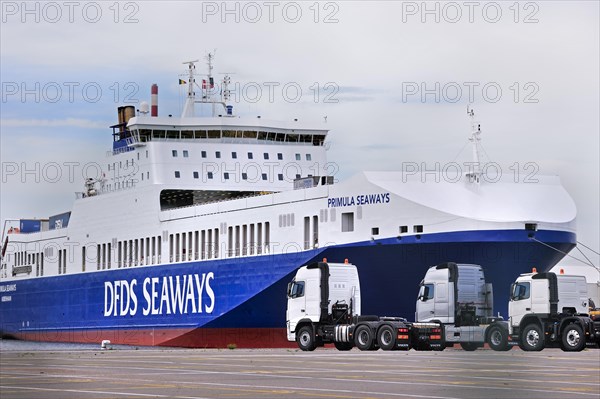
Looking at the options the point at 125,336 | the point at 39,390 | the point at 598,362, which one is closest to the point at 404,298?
the point at 598,362

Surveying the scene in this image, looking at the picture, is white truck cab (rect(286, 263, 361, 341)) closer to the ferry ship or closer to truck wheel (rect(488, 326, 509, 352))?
the ferry ship

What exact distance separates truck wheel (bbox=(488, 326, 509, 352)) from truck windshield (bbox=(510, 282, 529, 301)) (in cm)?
97

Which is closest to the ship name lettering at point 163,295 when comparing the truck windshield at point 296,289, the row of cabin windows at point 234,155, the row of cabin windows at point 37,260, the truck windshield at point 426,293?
the row of cabin windows at point 234,155

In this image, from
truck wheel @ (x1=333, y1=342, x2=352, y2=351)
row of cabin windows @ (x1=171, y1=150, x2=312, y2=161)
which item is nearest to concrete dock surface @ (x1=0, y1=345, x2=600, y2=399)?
truck wheel @ (x1=333, y1=342, x2=352, y2=351)

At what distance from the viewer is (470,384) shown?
1702 cm

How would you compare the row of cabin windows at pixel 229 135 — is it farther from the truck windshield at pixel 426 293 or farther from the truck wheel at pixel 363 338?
the truck wheel at pixel 363 338

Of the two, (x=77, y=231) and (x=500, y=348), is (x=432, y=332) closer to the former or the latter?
(x=500, y=348)

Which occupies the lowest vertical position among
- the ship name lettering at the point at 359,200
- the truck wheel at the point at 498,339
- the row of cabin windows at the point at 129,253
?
the truck wheel at the point at 498,339

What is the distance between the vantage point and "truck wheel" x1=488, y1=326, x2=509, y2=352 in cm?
3014

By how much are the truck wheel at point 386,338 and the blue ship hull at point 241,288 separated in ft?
17.0

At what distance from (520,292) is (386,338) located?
13.1 ft

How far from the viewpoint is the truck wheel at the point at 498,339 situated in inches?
1187

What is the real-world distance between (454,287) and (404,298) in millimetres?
4920

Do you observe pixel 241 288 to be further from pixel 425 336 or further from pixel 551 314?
pixel 551 314
